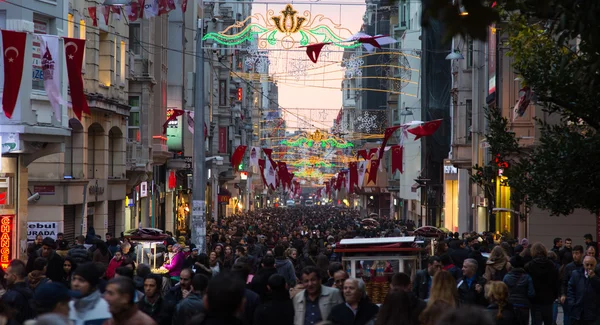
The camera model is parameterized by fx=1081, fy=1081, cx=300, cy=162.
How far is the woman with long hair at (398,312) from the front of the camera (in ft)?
27.3

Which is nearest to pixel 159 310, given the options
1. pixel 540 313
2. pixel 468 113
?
pixel 540 313

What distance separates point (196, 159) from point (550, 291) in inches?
586

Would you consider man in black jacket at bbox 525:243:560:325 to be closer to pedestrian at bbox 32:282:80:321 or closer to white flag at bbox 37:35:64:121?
pedestrian at bbox 32:282:80:321

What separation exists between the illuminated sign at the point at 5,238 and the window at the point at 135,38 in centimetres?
1585

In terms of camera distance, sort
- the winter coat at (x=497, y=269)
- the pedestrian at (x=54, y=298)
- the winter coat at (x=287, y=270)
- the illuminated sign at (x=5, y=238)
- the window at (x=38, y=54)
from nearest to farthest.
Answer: the pedestrian at (x=54, y=298) → the winter coat at (x=497, y=269) → the winter coat at (x=287, y=270) → the window at (x=38, y=54) → the illuminated sign at (x=5, y=238)

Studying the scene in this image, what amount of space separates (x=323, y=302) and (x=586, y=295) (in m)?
5.09

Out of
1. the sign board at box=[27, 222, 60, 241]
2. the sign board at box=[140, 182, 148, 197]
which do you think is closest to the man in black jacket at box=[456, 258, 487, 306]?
the sign board at box=[27, 222, 60, 241]

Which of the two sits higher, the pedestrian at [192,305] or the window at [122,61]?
the window at [122,61]

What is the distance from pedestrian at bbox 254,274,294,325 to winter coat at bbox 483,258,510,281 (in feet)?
15.5

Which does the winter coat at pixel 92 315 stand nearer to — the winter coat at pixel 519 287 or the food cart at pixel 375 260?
the winter coat at pixel 519 287

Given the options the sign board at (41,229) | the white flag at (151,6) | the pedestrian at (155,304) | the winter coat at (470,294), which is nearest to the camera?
the pedestrian at (155,304)

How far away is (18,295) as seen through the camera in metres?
10.9

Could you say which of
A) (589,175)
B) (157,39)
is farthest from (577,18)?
(157,39)

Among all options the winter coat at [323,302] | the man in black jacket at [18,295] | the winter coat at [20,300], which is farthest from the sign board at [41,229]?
the winter coat at [323,302]
